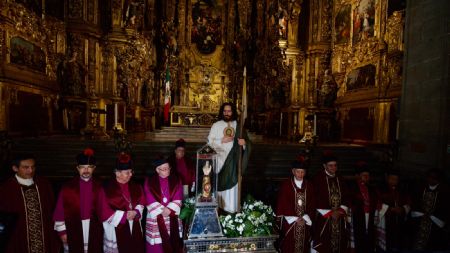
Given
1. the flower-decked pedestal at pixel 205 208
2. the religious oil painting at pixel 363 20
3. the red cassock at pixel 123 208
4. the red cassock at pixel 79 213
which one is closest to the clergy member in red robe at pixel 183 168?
the red cassock at pixel 123 208

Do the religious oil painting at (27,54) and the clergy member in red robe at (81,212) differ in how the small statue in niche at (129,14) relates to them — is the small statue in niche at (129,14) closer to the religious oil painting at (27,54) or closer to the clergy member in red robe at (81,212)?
the religious oil painting at (27,54)

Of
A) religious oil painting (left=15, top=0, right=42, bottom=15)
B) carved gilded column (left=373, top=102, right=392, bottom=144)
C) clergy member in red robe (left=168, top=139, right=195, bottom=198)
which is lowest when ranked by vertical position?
clergy member in red robe (left=168, top=139, right=195, bottom=198)

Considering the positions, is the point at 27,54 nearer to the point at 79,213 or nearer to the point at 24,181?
the point at 24,181

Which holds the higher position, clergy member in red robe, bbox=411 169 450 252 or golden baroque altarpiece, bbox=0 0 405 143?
golden baroque altarpiece, bbox=0 0 405 143

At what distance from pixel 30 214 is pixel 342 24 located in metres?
15.4

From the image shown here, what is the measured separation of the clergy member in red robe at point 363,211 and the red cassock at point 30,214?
191 inches

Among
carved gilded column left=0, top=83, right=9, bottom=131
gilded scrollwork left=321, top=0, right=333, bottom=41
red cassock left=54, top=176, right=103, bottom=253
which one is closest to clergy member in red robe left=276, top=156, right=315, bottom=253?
red cassock left=54, top=176, right=103, bottom=253

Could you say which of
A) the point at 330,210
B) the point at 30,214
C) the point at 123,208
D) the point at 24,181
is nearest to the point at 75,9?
the point at 24,181

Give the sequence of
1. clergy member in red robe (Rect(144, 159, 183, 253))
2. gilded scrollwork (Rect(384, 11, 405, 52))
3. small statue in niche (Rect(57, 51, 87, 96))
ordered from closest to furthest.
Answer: clergy member in red robe (Rect(144, 159, 183, 253)) → gilded scrollwork (Rect(384, 11, 405, 52)) → small statue in niche (Rect(57, 51, 87, 96))

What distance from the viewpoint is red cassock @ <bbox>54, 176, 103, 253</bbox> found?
4000 millimetres

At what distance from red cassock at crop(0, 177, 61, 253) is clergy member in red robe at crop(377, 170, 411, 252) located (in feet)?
18.0

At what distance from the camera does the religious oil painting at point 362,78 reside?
12117 millimetres

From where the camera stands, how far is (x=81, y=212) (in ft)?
13.5

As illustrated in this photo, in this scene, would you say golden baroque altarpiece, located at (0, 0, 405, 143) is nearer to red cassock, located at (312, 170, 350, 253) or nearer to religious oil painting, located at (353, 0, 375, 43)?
religious oil painting, located at (353, 0, 375, 43)
